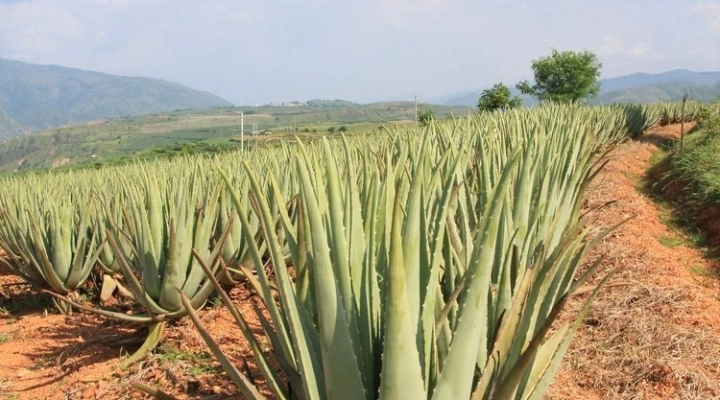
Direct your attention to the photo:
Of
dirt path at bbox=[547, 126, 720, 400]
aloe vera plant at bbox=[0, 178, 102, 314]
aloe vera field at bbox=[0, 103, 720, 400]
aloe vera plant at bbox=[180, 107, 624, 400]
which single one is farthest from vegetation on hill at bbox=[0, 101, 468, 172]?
aloe vera plant at bbox=[180, 107, 624, 400]

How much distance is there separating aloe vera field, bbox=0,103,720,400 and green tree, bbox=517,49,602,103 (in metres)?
44.4

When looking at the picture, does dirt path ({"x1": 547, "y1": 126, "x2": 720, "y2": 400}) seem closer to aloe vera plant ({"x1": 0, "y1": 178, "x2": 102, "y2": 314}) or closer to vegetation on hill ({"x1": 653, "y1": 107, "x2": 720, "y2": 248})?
vegetation on hill ({"x1": 653, "y1": 107, "x2": 720, "y2": 248})

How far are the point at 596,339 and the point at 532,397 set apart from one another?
6.72ft

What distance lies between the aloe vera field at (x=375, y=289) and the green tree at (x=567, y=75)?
146 ft

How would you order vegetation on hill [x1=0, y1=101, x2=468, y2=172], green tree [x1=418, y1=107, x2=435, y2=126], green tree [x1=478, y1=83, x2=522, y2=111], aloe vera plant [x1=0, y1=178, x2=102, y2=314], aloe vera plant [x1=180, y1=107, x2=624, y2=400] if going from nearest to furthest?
1. aloe vera plant [x1=180, y1=107, x2=624, y2=400]
2. green tree [x1=418, y1=107, x2=435, y2=126]
3. aloe vera plant [x1=0, y1=178, x2=102, y2=314]
4. green tree [x1=478, y1=83, x2=522, y2=111]
5. vegetation on hill [x1=0, y1=101, x2=468, y2=172]

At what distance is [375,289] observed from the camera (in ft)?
3.95

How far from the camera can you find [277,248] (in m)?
1.17

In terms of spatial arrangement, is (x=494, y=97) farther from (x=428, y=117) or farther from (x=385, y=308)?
(x=385, y=308)

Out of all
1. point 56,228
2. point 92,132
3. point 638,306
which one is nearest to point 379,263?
point 638,306

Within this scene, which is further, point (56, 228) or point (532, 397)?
point (56, 228)

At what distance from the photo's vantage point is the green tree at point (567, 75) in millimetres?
47500

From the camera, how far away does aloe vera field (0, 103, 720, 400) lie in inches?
45.2

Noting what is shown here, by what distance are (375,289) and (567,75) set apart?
5142 centimetres

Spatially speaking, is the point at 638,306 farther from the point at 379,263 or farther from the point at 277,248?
the point at 277,248
